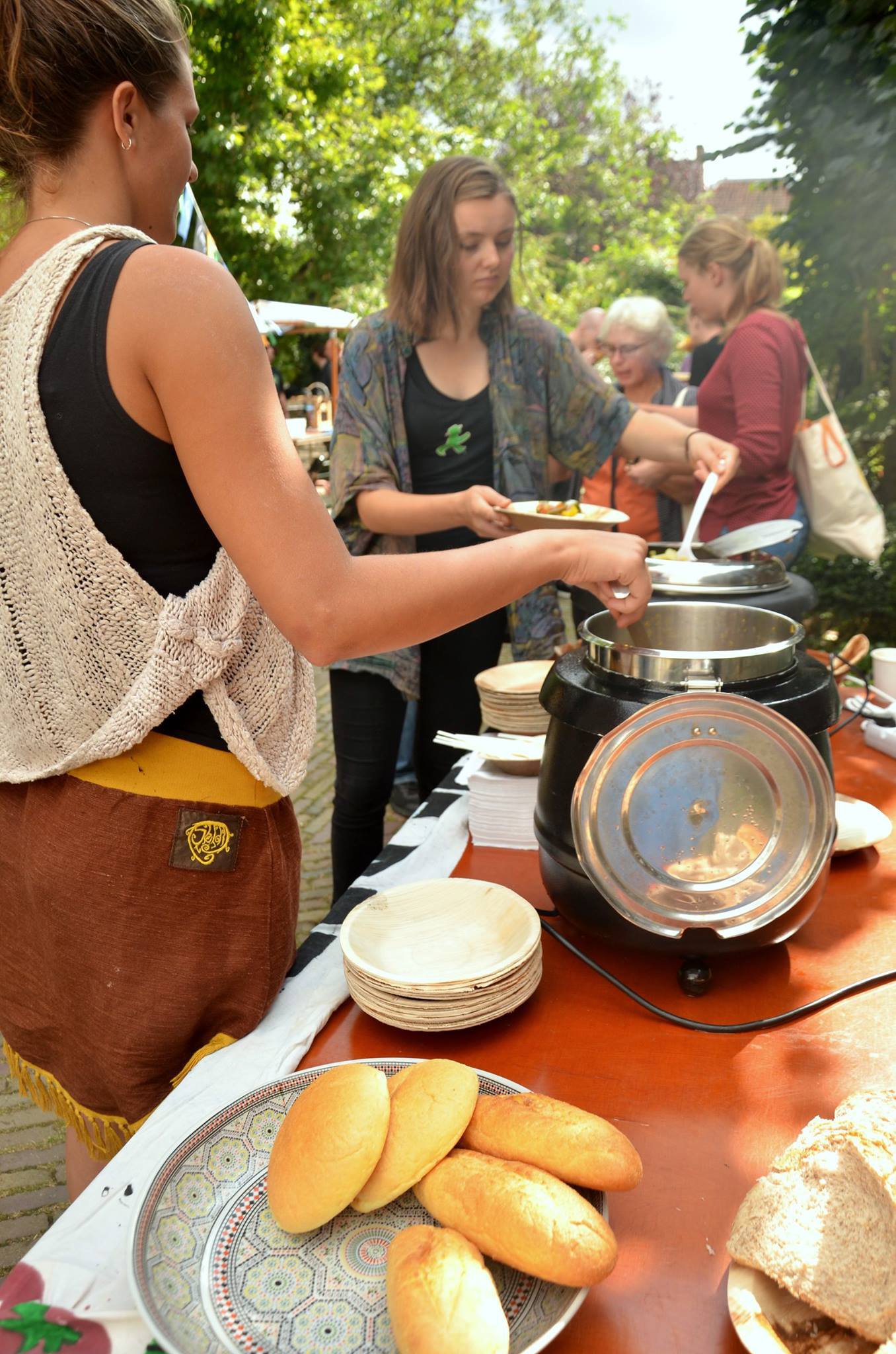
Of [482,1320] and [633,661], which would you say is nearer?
[482,1320]

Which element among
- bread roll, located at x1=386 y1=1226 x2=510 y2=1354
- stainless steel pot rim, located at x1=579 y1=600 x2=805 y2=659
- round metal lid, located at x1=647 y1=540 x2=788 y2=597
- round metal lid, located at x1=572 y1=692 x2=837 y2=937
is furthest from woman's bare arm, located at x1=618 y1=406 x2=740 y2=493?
bread roll, located at x1=386 y1=1226 x2=510 y2=1354

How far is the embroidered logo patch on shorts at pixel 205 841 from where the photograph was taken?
1.27 metres

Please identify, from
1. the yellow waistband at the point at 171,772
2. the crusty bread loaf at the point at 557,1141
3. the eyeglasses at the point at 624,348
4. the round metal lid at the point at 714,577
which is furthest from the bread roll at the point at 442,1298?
the eyeglasses at the point at 624,348

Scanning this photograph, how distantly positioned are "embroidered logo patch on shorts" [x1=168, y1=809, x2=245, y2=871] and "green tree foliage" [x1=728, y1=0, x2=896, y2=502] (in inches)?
154

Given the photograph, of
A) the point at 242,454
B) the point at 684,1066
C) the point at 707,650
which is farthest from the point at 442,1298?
the point at 707,650

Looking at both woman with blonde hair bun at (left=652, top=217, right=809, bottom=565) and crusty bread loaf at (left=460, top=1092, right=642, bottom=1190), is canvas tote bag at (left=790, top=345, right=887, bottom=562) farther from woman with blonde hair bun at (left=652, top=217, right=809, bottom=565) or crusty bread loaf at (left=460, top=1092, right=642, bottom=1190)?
crusty bread loaf at (left=460, top=1092, right=642, bottom=1190)

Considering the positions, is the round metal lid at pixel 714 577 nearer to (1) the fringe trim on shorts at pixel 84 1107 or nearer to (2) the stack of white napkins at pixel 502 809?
(2) the stack of white napkins at pixel 502 809

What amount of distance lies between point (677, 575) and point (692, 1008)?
3.21 ft

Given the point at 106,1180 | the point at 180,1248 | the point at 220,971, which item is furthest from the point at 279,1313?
the point at 220,971

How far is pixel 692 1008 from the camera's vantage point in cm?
127

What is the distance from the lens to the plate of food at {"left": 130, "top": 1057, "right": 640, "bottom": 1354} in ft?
2.52

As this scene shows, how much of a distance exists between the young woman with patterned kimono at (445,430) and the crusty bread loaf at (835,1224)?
74.2 inches

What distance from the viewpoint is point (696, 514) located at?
7.65ft

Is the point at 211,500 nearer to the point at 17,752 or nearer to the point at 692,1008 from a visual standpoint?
the point at 17,752
